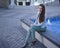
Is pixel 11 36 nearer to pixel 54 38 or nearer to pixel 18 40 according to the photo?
pixel 18 40

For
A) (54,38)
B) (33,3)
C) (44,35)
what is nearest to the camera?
(54,38)

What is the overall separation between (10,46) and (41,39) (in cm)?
88

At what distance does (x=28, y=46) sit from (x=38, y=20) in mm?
760

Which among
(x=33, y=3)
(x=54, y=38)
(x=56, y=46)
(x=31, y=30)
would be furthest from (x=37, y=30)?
(x=33, y=3)

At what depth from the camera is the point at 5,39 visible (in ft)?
22.3

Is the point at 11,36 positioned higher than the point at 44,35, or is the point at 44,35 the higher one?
the point at 44,35

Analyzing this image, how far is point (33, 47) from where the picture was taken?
5805mm

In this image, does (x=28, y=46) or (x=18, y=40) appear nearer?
(x=28, y=46)

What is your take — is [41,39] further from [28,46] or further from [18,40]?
[18,40]

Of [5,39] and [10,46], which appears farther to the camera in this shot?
[5,39]

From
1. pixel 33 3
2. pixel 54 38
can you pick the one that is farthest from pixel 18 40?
pixel 33 3

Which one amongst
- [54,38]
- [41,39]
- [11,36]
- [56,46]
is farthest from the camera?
[11,36]

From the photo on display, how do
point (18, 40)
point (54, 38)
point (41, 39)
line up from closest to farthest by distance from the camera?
point (54, 38) → point (41, 39) → point (18, 40)

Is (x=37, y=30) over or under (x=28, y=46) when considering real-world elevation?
over
